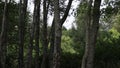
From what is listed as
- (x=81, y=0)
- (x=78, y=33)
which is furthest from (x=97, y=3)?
(x=78, y=33)

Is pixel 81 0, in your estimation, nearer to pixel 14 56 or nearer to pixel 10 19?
pixel 10 19

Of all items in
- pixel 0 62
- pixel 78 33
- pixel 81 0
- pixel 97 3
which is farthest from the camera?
pixel 78 33

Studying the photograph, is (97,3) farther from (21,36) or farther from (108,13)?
(21,36)

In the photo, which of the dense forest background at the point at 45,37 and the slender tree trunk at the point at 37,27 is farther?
the slender tree trunk at the point at 37,27

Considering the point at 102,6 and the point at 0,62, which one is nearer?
the point at 102,6

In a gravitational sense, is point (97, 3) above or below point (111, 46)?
above

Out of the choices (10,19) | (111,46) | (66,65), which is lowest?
(66,65)

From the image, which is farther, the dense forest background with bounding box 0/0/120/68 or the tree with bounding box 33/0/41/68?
the tree with bounding box 33/0/41/68

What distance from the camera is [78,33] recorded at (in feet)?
163

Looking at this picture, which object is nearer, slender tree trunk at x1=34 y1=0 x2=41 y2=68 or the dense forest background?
the dense forest background

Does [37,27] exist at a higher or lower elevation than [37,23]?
lower

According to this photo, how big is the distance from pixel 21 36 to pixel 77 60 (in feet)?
40.9

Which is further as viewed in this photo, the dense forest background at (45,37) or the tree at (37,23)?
the tree at (37,23)

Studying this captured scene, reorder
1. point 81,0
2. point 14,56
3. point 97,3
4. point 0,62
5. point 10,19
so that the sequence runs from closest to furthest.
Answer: point 97,3 < point 81,0 < point 0,62 < point 10,19 < point 14,56
